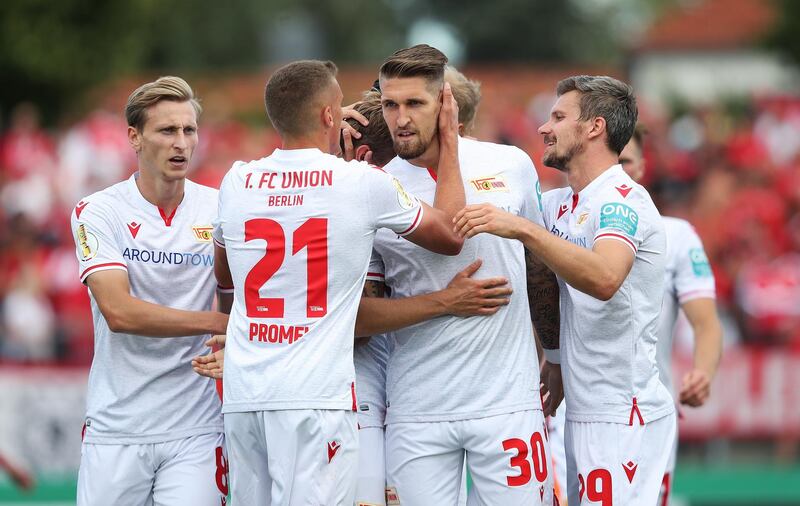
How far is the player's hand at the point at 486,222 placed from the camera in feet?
18.7

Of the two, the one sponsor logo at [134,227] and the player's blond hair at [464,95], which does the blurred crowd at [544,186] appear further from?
the one sponsor logo at [134,227]

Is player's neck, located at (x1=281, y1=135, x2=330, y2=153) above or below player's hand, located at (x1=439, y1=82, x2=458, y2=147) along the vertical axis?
below

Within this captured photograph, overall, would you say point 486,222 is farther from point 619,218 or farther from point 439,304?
point 619,218

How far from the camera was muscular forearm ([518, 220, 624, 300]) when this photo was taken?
578cm

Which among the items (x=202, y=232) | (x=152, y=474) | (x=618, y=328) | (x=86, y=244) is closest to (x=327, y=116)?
(x=202, y=232)

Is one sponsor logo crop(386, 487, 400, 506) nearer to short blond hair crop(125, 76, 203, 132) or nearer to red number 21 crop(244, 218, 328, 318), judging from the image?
red number 21 crop(244, 218, 328, 318)

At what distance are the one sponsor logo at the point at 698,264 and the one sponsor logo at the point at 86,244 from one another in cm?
368

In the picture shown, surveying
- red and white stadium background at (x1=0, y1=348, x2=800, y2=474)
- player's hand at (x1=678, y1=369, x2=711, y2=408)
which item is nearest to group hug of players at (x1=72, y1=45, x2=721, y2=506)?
→ player's hand at (x1=678, y1=369, x2=711, y2=408)

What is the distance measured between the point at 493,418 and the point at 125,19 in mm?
20830

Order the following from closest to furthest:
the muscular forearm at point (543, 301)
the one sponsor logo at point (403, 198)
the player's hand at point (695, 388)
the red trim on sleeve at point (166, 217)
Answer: the one sponsor logo at point (403, 198), the red trim on sleeve at point (166, 217), the muscular forearm at point (543, 301), the player's hand at point (695, 388)

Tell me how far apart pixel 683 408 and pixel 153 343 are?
26.4 ft

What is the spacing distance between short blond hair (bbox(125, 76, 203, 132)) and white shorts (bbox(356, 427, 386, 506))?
1957mm

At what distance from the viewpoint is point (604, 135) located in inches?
251

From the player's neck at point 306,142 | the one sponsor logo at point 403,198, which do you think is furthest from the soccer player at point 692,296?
the player's neck at point 306,142
